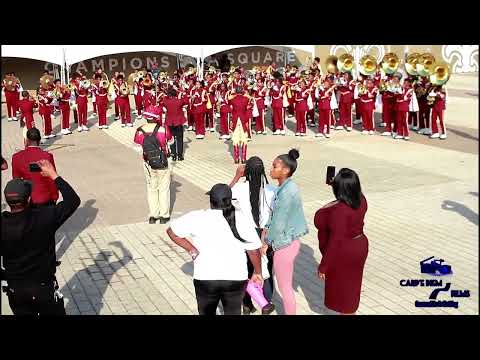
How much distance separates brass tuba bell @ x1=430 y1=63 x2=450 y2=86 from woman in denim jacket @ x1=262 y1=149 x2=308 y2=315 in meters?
11.7

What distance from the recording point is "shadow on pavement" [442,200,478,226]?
8.77 m

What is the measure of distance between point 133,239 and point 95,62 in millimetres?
20165

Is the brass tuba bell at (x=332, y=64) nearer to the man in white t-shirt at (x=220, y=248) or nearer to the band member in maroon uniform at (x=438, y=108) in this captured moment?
Result: the band member in maroon uniform at (x=438, y=108)

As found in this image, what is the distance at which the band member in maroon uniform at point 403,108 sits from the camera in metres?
15.6

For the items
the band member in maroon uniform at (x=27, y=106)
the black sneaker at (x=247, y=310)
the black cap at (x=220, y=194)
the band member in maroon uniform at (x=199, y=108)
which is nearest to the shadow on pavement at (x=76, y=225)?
the black sneaker at (x=247, y=310)

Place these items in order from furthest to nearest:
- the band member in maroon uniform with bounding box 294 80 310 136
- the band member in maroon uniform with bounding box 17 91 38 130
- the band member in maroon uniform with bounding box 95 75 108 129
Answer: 1. the band member in maroon uniform with bounding box 95 75 108 129
2. the band member in maroon uniform with bounding box 294 80 310 136
3. the band member in maroon uniform with bounding box 17 91 38 130

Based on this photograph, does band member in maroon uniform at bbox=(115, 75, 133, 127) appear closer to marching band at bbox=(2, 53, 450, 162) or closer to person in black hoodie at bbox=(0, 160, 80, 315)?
marching band at bbox=(2, 53, 450, 162)

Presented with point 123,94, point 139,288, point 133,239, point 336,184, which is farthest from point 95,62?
point 336,184

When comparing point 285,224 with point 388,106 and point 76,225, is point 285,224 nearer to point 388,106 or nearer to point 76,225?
point 76,225

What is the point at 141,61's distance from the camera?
1088 inches

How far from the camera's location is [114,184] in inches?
449

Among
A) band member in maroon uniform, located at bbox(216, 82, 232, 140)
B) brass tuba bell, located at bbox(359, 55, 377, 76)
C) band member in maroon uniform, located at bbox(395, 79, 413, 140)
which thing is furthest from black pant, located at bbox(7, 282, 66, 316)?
brass tuba bell, located at bbox(359, 55, 377, 76)

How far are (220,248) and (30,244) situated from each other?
1.27 meters

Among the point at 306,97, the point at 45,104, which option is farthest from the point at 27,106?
the point at 306,97
